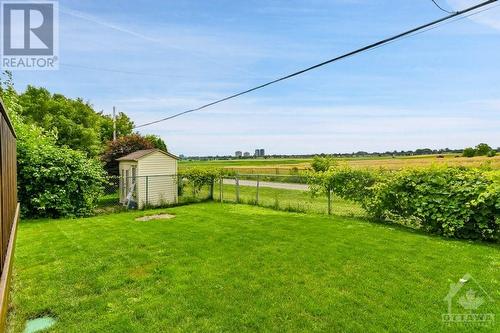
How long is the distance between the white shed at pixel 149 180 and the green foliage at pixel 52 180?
1.99m

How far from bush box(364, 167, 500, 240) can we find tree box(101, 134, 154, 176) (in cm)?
1327

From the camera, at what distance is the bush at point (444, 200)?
263 inches

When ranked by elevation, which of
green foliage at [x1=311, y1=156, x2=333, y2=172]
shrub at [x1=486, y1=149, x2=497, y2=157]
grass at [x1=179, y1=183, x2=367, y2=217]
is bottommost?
grass at [x1=179, y1=183, x2=367, y2=217]

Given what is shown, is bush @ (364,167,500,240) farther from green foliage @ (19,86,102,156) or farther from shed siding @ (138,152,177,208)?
green foliage @ (19,86,102,156)

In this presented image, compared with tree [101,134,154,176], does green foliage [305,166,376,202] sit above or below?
below

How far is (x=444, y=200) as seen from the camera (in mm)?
7355

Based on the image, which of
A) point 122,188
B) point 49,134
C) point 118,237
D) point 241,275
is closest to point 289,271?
point 241,275

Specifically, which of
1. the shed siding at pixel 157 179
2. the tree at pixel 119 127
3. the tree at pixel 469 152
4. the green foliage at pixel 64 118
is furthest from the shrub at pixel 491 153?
the green foliage at pixel 64 118

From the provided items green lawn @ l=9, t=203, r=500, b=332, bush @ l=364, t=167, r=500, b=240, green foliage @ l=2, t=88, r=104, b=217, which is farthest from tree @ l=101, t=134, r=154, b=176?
bush @ l=364, t=167, r=500, b=240

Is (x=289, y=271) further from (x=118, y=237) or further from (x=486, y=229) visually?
(x=486, y=229)

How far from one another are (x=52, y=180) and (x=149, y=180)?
3916mm

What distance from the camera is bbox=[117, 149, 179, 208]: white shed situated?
13.4 meters

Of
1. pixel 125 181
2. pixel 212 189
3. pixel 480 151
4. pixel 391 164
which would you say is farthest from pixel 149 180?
pixel 480 151

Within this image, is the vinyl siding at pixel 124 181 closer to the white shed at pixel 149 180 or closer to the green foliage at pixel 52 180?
the white shed at pixel 149 180
